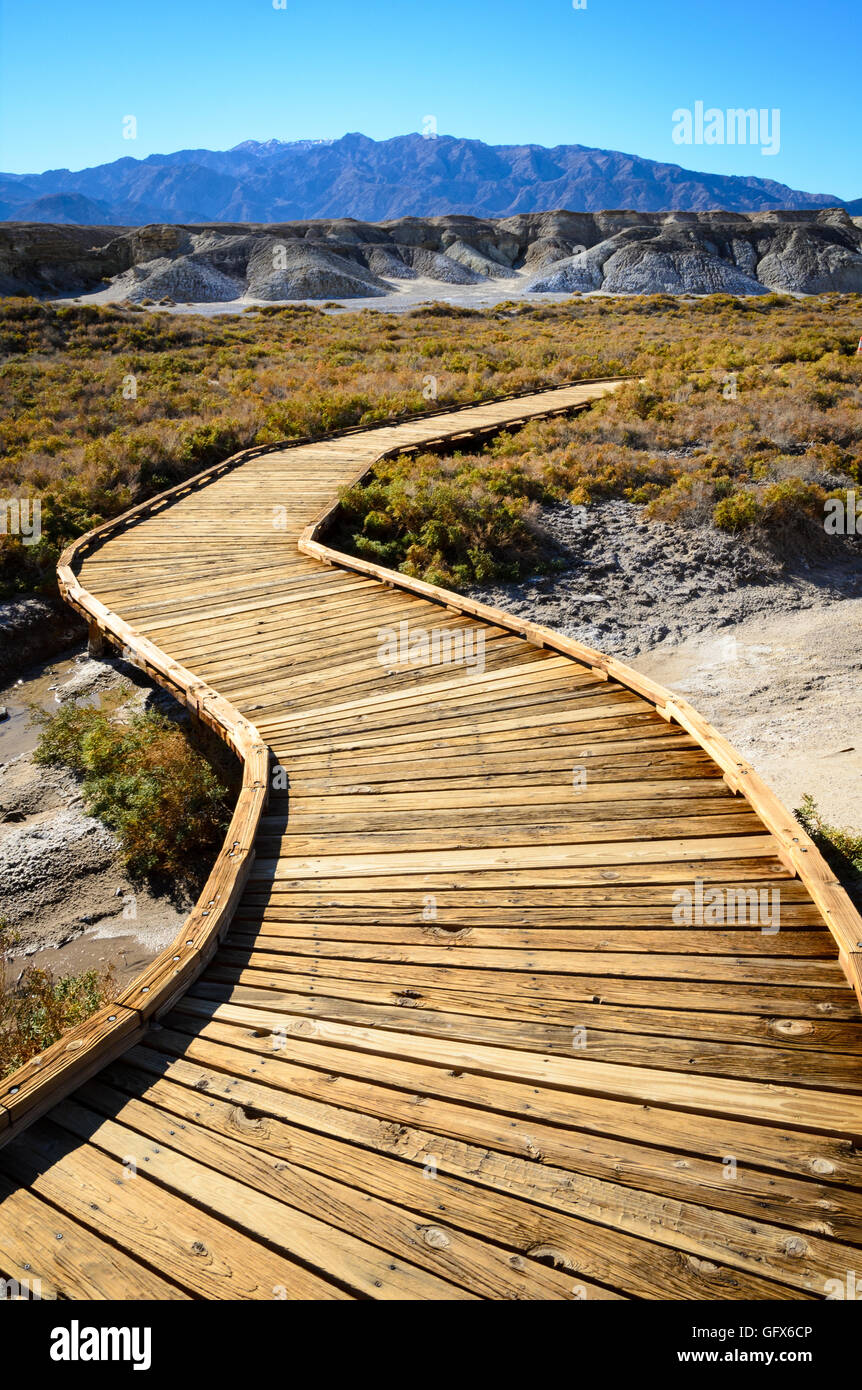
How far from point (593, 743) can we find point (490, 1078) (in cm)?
304

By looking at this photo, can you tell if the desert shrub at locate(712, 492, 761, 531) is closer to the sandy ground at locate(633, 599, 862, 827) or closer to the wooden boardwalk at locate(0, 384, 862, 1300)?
the sandy ground at locate(633, 599, 862, 827)

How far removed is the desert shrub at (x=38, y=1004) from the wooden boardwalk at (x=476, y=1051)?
1728 mm

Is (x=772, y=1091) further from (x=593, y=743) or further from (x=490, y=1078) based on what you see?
(x=593, y=743)

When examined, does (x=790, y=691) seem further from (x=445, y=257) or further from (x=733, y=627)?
(x=445, y=257)

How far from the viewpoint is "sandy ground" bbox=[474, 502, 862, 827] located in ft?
31.4

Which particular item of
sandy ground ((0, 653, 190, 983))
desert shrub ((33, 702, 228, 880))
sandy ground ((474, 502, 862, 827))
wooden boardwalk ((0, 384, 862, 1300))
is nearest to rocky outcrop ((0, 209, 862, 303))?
sandy ground ((474, 502, 862, 827))

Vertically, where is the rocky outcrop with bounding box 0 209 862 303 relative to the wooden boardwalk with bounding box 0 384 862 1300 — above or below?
above

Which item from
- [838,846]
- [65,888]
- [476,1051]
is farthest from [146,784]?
[838,846]

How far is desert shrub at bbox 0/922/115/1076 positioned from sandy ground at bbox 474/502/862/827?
685cm

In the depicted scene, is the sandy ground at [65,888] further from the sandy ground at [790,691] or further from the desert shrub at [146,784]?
the sandy ground at [790,691]

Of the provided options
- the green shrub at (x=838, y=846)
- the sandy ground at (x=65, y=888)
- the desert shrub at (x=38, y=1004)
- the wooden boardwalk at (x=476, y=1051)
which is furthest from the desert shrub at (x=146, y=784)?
the green shrub at (x=838, y=846)

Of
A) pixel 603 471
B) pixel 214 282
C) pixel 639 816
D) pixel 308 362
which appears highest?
pixel 214 282

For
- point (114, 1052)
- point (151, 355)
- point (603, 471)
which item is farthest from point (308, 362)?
point (114, 1052)
